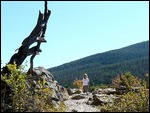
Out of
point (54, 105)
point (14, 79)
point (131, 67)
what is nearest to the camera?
point (14, 79)

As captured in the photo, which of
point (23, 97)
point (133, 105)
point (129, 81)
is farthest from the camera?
point (129, 81)

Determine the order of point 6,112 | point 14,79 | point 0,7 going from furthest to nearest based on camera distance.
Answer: point 0,7 < point 14,79 < point 6,112

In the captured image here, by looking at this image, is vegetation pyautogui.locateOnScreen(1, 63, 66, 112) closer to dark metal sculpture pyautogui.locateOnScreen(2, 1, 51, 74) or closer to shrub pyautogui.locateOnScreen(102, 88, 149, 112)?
shrub pyautogui.locateOnScreen(102, 88, 149, 112)

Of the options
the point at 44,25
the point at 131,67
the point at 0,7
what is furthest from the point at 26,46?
the point at 131,67

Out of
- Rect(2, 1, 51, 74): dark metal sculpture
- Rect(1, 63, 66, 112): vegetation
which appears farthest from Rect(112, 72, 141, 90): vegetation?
Rect(1, 63, 66, 112): vegetation

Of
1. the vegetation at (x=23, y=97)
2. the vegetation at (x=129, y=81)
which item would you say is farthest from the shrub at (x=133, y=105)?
the vegetation at (x=129, y=81)

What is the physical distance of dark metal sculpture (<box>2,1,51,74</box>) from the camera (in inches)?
546

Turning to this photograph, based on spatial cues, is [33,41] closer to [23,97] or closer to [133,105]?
[23,97]

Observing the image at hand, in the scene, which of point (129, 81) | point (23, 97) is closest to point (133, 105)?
point (23, 97)

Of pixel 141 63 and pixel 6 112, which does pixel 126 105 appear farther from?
pixel 141 63

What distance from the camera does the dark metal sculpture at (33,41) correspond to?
13.9m

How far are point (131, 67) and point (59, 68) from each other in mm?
73463

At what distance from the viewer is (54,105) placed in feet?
37.8

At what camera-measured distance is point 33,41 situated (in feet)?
46.3
